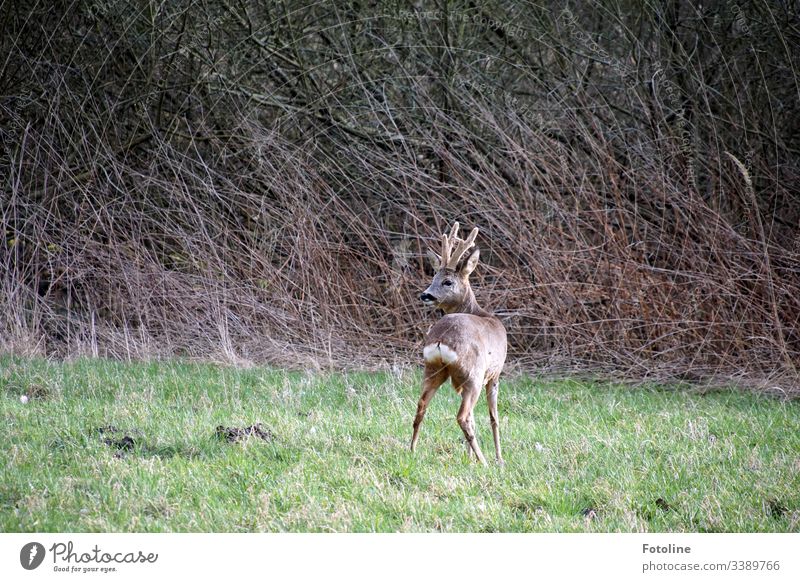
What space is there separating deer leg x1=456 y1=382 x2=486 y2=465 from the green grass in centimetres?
12

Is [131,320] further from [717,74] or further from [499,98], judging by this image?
[717,74]

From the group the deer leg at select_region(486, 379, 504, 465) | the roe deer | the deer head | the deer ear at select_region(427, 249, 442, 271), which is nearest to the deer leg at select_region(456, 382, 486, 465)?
the roe deer

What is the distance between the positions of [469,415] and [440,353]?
1.09ft

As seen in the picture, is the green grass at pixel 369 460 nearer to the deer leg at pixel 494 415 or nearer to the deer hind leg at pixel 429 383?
the deer leg at pixel 494 415

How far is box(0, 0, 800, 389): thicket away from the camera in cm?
766

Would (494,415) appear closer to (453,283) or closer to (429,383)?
(429,383)

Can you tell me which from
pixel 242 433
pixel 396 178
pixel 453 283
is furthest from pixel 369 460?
pixel 396 178

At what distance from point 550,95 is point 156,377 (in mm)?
4376

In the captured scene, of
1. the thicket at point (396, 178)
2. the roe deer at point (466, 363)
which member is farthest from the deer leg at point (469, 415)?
the thicket at point (396, 178)

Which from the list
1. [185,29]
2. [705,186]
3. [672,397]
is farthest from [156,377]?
[705,186]

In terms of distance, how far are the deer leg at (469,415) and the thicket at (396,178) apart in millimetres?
2950

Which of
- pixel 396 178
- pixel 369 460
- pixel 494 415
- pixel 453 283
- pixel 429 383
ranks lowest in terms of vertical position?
pixel 369 460

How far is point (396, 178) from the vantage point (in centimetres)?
859
